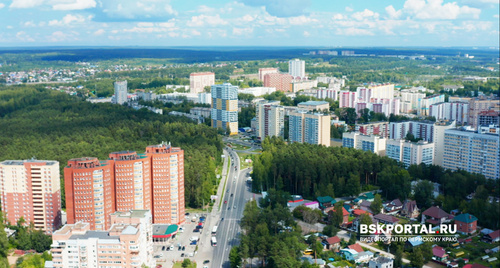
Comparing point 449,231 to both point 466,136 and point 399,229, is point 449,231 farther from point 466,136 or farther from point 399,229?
point 466,136

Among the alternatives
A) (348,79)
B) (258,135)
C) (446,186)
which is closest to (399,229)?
(446,186)

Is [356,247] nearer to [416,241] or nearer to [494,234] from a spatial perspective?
[416,241]

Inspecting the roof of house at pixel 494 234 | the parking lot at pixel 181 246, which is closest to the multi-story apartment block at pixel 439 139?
the roof of house at pixel 494 234

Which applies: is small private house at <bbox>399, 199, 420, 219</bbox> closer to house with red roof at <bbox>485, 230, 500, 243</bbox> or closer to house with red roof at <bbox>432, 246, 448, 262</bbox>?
house with red roof at <bbox>485, 230, 500, 243</bbox>

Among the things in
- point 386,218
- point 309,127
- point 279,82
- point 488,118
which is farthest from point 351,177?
point 279,82

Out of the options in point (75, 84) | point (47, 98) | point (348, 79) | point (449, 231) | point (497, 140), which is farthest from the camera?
point (348, 79)
